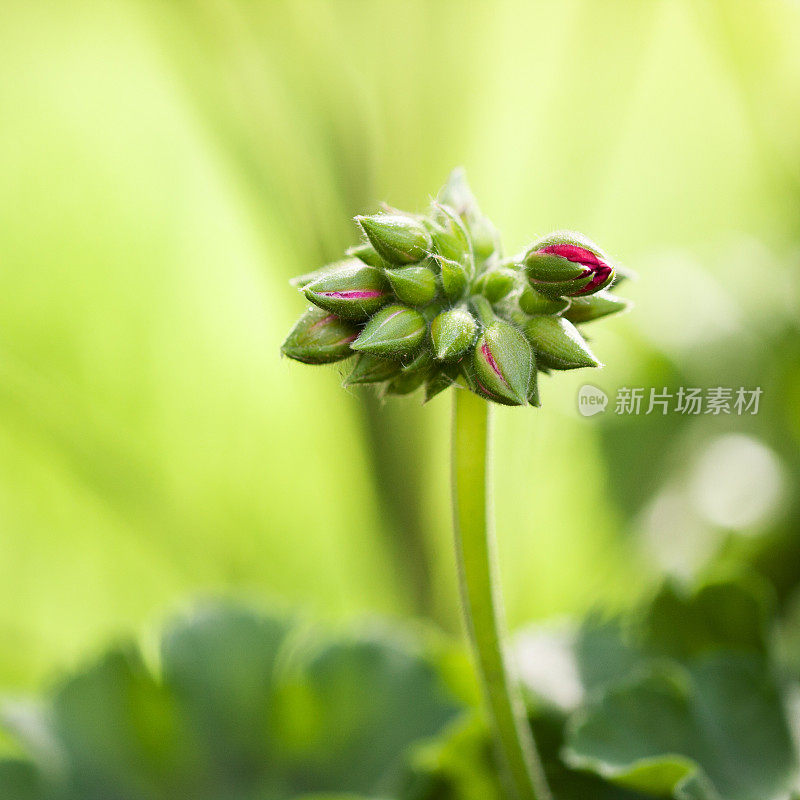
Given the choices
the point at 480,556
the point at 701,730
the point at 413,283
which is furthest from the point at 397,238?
the point at 701,730

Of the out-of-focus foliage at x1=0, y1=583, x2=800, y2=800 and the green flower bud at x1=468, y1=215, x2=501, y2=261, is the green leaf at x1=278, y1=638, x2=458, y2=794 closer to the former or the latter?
the out-of-focus foliage at x1=0, y1=583, x2=800, y2=800

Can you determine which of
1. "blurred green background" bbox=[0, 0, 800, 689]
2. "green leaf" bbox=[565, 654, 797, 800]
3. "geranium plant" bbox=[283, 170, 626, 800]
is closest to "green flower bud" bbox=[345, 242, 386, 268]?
"geranium plant" bbox=[283, 170, 626, 800]

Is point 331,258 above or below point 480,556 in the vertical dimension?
above

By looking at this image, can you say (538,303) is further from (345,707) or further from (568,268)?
(345,707)

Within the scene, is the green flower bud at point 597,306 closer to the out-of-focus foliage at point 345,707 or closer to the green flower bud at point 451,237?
the green flower bud at point 451,237

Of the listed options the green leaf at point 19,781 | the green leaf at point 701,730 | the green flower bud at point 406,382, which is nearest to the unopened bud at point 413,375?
the green flower bud at point 406,382

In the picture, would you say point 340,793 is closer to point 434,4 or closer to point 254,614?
point 254,614
